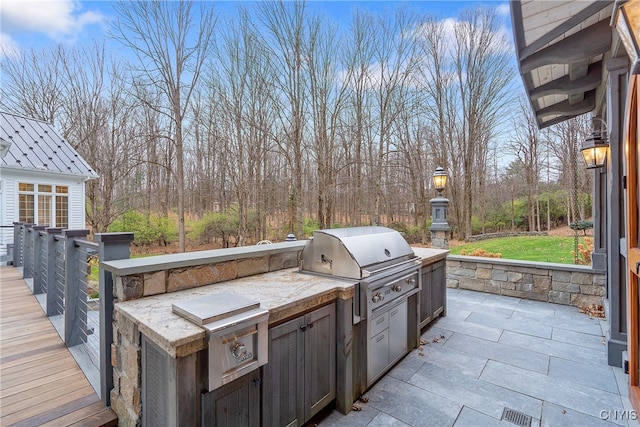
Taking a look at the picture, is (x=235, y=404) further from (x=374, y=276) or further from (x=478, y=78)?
(x=478, y=78)

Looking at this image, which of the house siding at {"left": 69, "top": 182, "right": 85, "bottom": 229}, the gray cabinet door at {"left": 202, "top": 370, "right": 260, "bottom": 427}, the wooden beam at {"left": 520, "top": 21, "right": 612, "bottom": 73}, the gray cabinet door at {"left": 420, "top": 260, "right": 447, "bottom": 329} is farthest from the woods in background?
the gray cabinet door at {"left": 202, "top": 370, "right": 260, "bottom": 427}

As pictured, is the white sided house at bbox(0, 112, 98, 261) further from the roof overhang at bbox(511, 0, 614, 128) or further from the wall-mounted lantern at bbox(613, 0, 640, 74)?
the wall-mounted lantern at bbox(613, 0, 640, 74)

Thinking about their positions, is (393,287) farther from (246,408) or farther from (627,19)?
(627,19)

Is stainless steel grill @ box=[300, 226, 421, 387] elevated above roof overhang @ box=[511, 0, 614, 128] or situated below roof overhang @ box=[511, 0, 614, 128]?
below

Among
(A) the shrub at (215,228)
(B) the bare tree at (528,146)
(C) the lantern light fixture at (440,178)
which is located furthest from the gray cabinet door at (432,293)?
(B) the bare tree at (528,146)

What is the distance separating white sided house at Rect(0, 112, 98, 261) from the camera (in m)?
7.57

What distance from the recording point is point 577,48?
2.81 m

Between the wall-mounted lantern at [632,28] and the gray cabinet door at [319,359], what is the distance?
197cm

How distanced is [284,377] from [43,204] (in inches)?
409

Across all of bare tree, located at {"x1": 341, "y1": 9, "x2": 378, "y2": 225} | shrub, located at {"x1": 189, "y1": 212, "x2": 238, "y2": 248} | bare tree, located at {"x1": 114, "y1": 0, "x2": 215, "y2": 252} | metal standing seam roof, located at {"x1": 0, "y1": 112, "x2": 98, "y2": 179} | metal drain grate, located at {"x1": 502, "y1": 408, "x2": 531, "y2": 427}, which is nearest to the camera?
metal drain grate, located at {"x1": 502, "y1": 408, "x2": 531, "y2": 427}

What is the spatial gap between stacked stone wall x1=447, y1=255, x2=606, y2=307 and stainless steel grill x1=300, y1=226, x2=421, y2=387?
8.95 ft

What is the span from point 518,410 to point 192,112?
1183 cm

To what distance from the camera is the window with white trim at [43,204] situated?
800 centimetres

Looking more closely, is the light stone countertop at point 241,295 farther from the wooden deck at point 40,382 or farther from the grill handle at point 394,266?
the wooden deck at point 40,382
